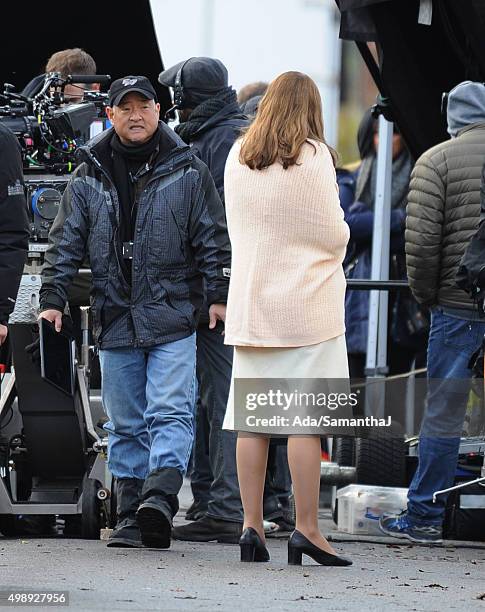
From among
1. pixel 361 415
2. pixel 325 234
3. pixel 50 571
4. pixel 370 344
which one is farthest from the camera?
pixel 370 344

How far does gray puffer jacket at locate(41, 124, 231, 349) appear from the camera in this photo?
7.20 metres

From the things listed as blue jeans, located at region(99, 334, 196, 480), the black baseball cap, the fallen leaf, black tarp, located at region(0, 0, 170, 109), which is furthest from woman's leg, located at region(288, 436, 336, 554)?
black tarp, located at region(0, 0, 170, 109)

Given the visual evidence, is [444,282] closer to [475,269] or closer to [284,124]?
[475,269]

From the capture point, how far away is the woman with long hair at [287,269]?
6.60m

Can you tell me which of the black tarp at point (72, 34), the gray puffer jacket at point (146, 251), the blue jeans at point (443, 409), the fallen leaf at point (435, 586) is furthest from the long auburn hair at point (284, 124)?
the black tarp at point (72, 34)

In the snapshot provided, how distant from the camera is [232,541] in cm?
766

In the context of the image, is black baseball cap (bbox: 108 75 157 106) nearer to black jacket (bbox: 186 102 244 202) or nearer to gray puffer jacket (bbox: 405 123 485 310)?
black jacket (bbox: 186 102 244 202)

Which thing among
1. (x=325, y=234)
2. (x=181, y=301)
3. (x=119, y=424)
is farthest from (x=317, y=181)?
(x=119, y=424)

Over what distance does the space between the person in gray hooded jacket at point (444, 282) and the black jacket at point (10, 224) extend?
1832mm

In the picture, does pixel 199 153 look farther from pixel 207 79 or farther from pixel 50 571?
pixel 50 571

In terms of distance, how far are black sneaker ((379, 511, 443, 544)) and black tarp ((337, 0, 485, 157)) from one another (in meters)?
2.38

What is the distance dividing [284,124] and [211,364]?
4.85ft

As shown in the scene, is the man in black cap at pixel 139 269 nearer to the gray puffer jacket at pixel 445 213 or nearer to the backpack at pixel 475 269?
the backpack at pixel 475 269

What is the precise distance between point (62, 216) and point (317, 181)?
1181mm
